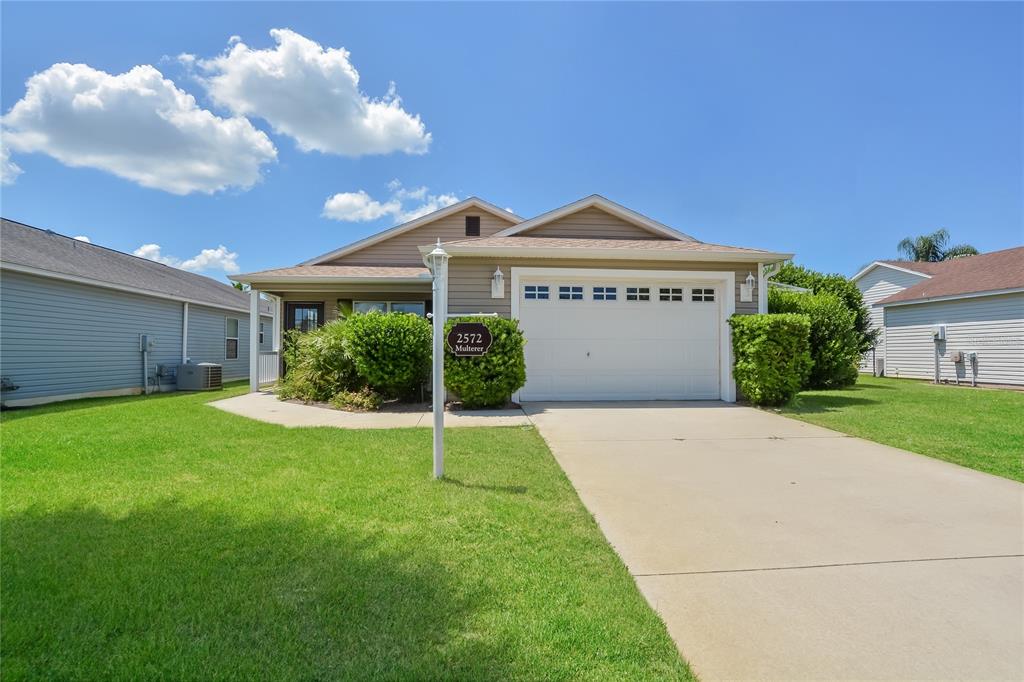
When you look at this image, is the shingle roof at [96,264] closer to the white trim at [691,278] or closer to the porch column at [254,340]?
the porch column at [254,340]

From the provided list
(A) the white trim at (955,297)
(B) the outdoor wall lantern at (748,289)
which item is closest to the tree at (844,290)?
(A) the white trim at (955,297)

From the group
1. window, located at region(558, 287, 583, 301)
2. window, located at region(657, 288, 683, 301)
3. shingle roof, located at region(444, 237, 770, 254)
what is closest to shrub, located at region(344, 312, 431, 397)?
shingle roof, located at region(444, 237, 770, 254)

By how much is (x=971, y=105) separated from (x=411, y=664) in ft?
56.5

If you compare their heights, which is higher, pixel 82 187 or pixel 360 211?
pixel 360 211

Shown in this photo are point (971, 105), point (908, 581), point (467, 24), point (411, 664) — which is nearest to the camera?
point (411, 664)

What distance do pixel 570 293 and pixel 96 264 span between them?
12706 millimetres

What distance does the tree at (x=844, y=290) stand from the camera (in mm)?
14219

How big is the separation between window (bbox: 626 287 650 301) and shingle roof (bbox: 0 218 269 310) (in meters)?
12.4

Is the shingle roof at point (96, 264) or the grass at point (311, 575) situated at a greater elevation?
the shingle roof at point (96, 264)

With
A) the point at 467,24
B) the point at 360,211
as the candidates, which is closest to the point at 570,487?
the point at 467,24

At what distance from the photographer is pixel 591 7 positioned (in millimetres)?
8852

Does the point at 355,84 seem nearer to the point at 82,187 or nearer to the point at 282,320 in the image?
the point at 282,320

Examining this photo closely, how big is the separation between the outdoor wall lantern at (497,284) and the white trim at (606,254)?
0.38 m

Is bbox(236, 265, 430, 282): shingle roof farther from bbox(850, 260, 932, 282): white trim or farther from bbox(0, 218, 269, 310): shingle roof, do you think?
bbox(850, 260, 932, 282): white trim
